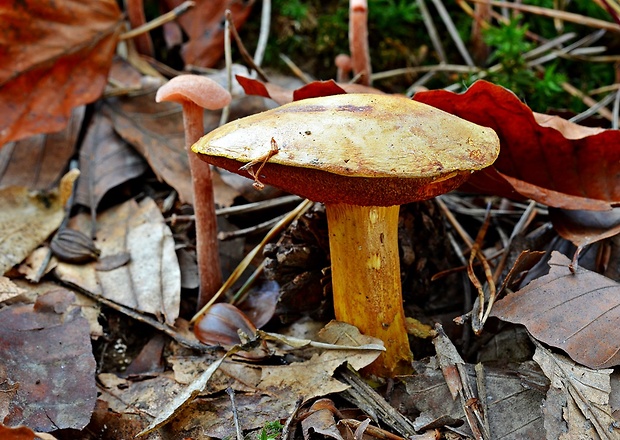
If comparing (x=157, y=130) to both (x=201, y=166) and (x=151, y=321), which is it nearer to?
(x=201, y=166)

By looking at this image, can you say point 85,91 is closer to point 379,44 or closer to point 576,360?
point 379,44

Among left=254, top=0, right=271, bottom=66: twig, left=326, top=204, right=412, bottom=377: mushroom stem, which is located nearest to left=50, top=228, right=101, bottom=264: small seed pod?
left=326, top=204, right=412, bottom=377: mushroom stem

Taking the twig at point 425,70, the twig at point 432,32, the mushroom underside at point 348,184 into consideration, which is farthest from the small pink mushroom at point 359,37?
the mushroom underside at point 348,184

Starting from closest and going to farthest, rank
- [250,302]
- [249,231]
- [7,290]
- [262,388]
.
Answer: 1. [262,388]
2. [7,290]
3. [250,302]
4. [249,231]

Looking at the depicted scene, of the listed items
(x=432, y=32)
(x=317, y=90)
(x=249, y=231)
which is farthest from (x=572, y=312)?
(x=432, y=32)

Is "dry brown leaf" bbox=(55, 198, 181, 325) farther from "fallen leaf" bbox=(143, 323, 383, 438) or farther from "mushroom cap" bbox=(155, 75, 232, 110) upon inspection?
"mushroom cap" bbox=(155, 75, 232, 110)

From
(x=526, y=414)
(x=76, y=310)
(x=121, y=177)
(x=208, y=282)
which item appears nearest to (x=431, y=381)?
(x=526, y=414)
